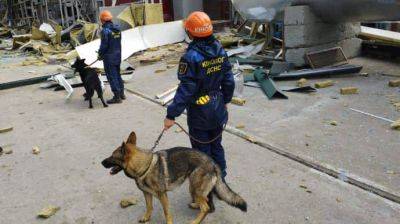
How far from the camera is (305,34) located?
368 inches

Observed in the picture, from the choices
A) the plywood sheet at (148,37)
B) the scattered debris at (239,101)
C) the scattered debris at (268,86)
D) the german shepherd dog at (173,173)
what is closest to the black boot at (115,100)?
the scattered debris at (239,101)

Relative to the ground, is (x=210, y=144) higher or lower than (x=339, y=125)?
higher

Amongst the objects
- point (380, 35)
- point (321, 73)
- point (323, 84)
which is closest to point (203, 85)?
point (323, 84)

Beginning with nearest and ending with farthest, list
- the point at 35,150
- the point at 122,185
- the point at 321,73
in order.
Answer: the point at 122,185
the point at 35,150
the point at 321,73

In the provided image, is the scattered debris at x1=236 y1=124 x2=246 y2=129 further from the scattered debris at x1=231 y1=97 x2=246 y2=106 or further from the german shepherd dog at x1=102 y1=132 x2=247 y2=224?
the german shepherd dog at x1=102 y1=132 x2=247 y2=224

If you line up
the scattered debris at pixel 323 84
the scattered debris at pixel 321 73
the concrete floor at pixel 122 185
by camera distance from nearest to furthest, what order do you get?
the concrete floor at pixel 122 185, the scattered debris at pixel 323 84, the scattered debris at pixel 321 73

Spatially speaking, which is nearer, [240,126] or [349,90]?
[240,126]

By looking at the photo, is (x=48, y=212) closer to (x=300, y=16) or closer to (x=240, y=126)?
(x=240, y=126)

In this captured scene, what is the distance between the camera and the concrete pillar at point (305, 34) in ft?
30.6

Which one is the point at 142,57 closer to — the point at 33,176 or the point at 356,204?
the point at 33,176

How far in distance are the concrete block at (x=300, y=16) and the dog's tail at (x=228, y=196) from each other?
22.5ft

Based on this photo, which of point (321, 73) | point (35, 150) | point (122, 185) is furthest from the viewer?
point (321, 73)

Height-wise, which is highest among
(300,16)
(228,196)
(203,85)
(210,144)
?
(300,16)

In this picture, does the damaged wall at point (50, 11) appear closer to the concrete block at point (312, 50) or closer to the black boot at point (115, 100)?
the concrete block at point (312, 50)
